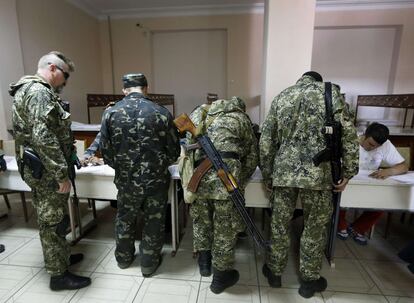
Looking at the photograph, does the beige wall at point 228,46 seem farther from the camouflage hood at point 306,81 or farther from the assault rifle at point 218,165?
the assault rifle at point 218,165

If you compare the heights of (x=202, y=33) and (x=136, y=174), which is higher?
(x=202, y=33)

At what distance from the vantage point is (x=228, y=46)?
4.91 meters

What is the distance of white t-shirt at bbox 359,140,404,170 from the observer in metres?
2.11

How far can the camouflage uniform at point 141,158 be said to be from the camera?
1646 millimetres

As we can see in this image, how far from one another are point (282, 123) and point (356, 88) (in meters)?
4.22

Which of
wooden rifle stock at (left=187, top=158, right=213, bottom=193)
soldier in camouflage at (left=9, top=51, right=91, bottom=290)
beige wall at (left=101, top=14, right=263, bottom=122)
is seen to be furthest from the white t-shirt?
beige wall at (left=101, top=14, right=263, bottom=122)

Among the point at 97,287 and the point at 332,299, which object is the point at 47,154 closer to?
the point at 97,287

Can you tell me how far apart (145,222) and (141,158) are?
50cm

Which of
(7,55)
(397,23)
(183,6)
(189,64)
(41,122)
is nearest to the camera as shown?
(41,122)

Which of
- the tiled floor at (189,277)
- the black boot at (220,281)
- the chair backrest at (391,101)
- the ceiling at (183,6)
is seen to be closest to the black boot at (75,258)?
the tiled floor at (189,277)

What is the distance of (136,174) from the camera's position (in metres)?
1.70

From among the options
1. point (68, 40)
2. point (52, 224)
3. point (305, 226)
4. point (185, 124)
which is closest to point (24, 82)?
point (52, 224)

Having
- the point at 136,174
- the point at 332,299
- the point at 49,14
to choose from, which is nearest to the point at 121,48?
the point at 49,14

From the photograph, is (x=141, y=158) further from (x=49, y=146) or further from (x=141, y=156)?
A: (x=49, y=146)
